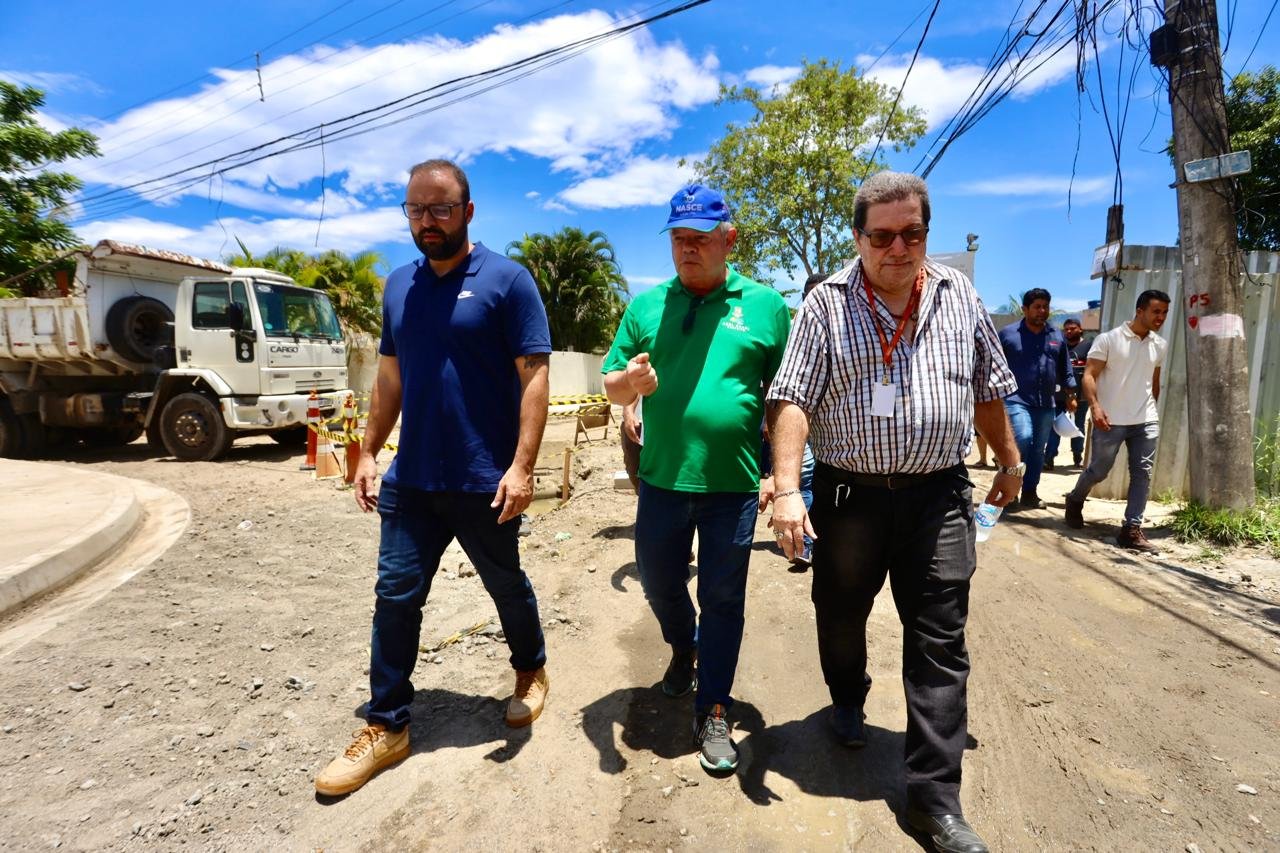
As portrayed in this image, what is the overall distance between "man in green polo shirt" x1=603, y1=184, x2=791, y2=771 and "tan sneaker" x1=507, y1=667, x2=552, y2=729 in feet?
2.18

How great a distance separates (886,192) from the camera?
2.12 metres

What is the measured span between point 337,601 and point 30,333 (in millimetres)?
9599

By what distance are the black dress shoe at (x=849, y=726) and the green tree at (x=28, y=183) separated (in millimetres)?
17873

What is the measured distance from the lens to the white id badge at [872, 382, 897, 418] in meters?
2.13

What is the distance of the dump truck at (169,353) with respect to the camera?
968cm

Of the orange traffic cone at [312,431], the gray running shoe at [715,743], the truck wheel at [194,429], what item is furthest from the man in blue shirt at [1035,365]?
the truck wheel at [194,429]

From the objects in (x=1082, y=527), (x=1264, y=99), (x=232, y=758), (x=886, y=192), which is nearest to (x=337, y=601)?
(x=232, y=758)

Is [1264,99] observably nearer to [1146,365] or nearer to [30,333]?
[1146,365]

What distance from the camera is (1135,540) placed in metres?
5.02

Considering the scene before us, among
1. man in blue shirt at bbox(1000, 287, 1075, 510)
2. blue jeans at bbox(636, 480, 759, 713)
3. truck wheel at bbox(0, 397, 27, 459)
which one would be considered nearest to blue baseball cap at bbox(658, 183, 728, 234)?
blue jeans at bbox(636, 480, 759, 713)

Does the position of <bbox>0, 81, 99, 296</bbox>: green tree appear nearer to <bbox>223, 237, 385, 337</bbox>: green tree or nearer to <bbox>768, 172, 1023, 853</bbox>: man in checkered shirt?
<bbox>223, 237, 385, 337</bbox>: green tree

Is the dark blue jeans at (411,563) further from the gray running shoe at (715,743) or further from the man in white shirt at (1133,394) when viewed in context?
the man in white shirt at (1133,394)

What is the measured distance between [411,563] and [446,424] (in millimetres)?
515

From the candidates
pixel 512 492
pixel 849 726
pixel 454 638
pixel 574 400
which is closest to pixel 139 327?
pixel 454 638
